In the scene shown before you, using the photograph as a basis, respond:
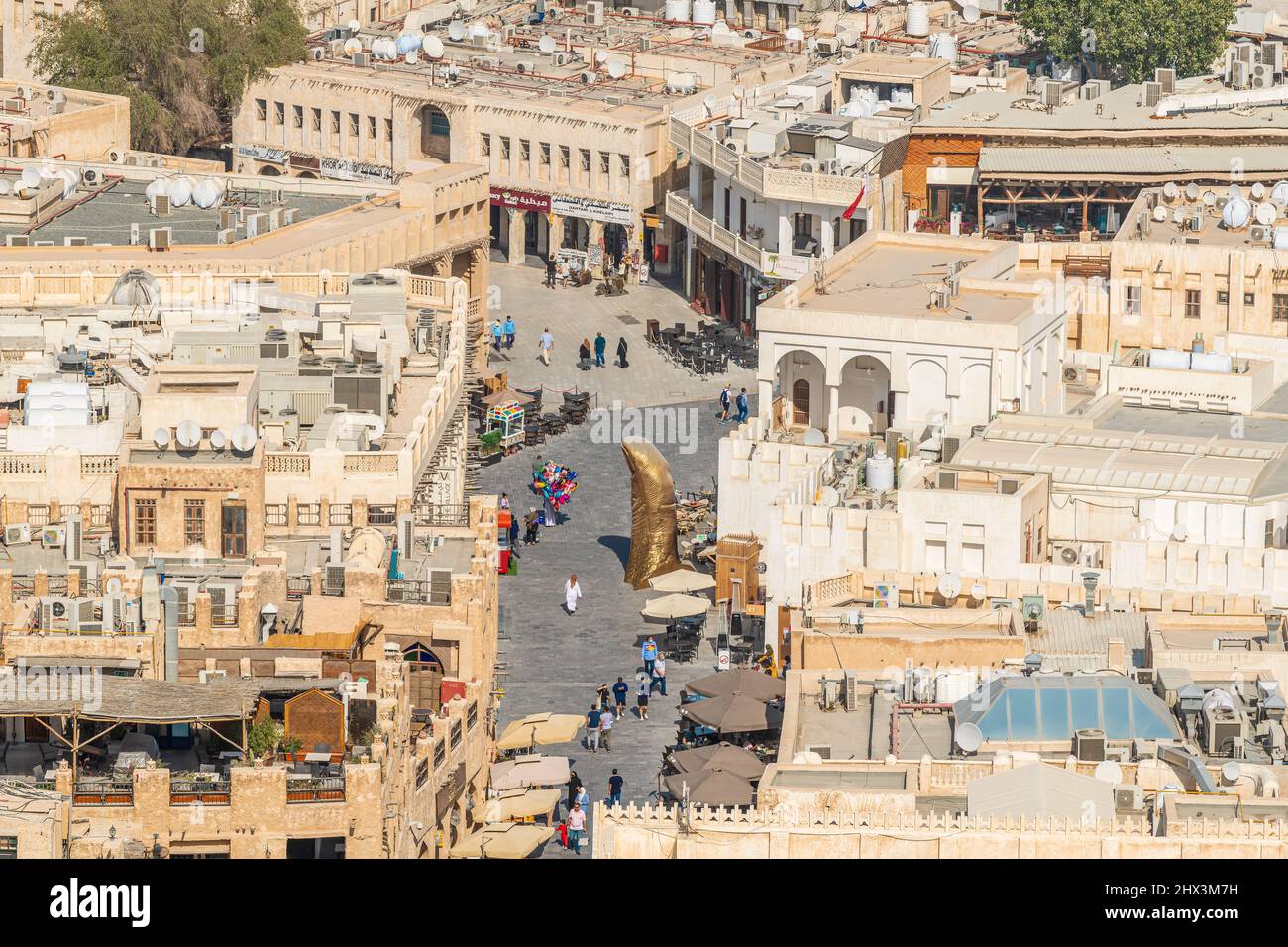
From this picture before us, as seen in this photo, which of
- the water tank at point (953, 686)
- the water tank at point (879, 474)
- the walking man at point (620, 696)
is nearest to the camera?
the water tank at point (953, 686)

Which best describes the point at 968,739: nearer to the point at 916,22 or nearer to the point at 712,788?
the point at 712,788

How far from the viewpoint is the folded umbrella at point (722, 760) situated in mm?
69000

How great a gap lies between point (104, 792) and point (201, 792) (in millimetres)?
1756

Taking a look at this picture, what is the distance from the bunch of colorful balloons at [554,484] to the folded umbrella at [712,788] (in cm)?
3323

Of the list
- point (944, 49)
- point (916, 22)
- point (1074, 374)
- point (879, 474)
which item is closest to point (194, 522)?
point (879, 474)

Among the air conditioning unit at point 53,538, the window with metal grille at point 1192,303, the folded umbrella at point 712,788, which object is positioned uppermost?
the air conditioning unit at point 53,538

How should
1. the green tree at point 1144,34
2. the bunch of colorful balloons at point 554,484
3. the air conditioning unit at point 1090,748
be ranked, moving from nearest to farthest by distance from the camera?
the air conditioning unit at point 1090,748 < the bunch of colorful balloons at point 554,484 < the green tree at point 1144,34

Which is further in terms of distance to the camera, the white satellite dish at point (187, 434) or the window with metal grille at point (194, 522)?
the white satellite dish at point (187, 434)

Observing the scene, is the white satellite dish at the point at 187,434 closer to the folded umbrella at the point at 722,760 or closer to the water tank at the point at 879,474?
the folded umbrella at the point at 722,760

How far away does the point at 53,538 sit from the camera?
73625mm

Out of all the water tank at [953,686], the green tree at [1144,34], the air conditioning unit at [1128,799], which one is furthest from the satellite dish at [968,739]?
the green tree at [1144,34]

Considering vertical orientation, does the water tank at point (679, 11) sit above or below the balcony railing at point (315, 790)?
above

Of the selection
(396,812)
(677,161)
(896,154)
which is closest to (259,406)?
(396,812)

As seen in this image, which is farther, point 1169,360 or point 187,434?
point 1169,360
